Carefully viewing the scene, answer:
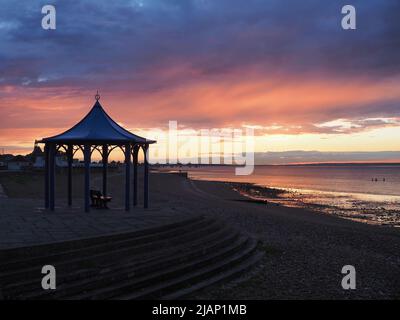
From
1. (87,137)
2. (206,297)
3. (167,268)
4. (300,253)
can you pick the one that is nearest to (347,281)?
(300,253)

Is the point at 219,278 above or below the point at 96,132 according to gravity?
below

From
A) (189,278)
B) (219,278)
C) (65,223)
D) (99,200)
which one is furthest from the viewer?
(99,200)

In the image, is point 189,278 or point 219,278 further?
point 219,278

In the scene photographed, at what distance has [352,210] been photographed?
33312mm

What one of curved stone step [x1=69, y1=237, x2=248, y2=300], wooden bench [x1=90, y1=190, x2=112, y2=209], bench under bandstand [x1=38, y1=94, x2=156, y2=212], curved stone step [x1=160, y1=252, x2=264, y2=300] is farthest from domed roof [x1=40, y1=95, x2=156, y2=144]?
curved stone step [x1=160, y1=252, x2=264, y2=300]

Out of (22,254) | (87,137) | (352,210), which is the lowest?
(352,210)

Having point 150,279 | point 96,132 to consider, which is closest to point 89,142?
point 96,132

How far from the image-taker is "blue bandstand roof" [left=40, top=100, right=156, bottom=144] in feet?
46.1

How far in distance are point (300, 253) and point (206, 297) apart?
→ 547cm

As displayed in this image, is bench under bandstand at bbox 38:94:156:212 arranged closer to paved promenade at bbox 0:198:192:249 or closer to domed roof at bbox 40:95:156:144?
domed roof at bbox 40:95:156:144

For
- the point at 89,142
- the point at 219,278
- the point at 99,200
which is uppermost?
the point at 89,142

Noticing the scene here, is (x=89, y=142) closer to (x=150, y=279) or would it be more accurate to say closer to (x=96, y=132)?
(x=96, y=132)

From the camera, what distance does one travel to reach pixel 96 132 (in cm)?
1448
